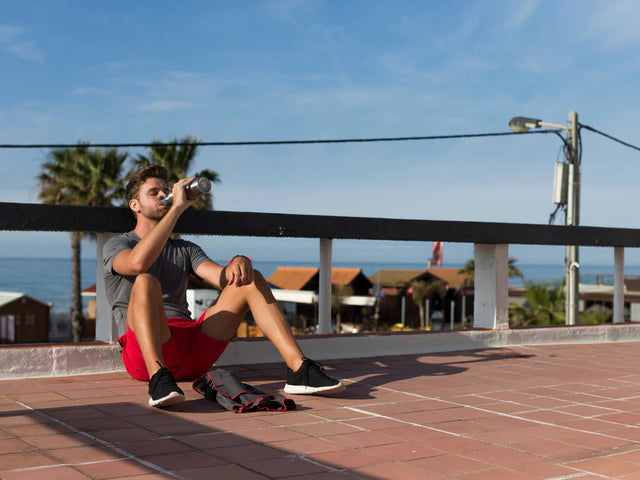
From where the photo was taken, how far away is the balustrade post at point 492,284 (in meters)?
6.44

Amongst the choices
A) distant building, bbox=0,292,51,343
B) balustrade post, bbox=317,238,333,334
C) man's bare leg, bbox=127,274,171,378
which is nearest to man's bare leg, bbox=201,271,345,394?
man's bare leg, bbox=127,274,171,378

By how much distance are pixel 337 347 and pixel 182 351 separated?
72.2 inches

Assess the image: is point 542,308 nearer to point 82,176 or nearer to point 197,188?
point 82,176

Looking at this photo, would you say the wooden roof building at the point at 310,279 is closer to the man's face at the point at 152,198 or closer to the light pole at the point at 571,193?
the light pole at the point at 571,193

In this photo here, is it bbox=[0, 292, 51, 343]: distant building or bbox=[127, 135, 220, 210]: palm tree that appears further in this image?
bbox=[0, 292, 51, 343]: distant building

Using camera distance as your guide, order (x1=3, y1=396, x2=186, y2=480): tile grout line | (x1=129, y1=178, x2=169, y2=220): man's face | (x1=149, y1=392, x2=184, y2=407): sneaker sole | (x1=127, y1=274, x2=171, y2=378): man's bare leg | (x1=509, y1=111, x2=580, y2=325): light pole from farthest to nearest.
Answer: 1. (x1=509, y1=111, x2=580, y2=325): light pole
2. (x1=129, y1=178, x2=169, y2=220): man's face
3. (x1=127, y1=274, x2=171, y2=378): man's bare leg
4. (x1=149, y1=392, x2=184, y2=407): sneaker sole
5. (x1=3, y1=396, x2=186, y2=480): tile grout line

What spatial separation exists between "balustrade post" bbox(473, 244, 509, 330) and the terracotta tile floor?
1.71m

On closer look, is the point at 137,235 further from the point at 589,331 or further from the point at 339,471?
the point at 589,331

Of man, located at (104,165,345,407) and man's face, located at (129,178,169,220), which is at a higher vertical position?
man's face, located at (129,178,169,220)

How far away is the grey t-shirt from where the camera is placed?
13.2ft

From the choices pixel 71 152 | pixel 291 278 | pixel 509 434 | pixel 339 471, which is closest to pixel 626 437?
pixel 509 434

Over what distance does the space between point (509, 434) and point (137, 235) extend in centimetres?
238

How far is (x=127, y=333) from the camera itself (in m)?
Result: 3.84

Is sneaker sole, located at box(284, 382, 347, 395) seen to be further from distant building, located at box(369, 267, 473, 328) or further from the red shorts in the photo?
distant building, located at box(369, 267, 473, 328)
